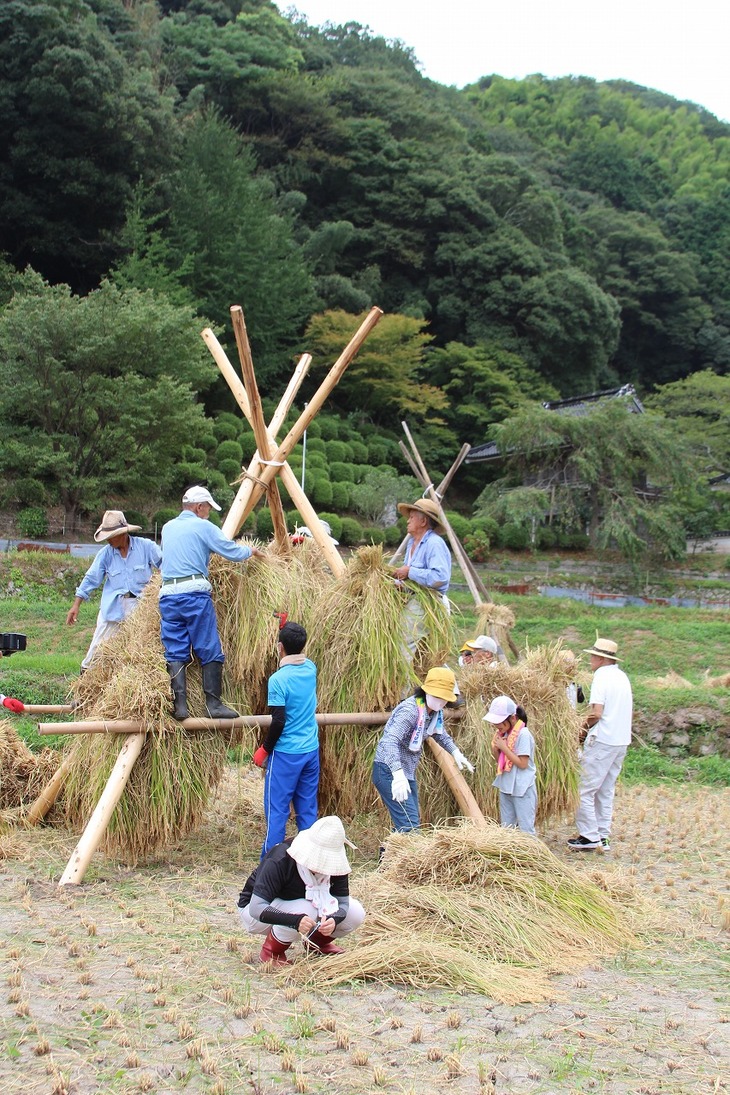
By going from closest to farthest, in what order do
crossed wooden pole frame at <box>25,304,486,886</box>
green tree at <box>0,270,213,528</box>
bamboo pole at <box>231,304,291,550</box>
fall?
crossed wooden pole frame at <box>25,304,486,886</box> < bamboo pole at <box>231,304,291,550</box> < green tree at <box>0,270,213,528</box>

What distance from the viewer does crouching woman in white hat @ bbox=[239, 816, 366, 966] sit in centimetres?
516

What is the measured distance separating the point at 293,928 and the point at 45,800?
10.9ft

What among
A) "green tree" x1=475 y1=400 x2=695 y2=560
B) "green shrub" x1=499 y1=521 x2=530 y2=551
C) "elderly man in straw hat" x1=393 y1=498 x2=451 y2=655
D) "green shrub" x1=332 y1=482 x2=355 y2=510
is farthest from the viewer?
"green shrub" x1=332 y1=482 x2=355 y2=510

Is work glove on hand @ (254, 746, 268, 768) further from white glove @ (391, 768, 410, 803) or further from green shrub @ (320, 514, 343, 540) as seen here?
green shrub @ (320, 514, 343, 540)

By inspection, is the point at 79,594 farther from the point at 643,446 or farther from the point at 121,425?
the point at 643,446

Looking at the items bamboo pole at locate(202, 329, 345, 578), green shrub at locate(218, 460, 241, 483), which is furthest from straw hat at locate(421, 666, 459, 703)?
green shrub at locate(218, 460, 241, 483)

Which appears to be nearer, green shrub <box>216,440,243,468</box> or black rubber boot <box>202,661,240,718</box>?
black rubber boot <box>202,661,240,718</box>

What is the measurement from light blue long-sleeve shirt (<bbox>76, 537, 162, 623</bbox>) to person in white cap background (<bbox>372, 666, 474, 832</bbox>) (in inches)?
95.6

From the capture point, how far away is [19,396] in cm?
2648

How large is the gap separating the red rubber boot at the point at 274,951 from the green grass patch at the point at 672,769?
816 centimetres

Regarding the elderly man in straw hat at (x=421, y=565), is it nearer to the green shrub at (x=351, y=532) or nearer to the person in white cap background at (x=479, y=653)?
the person in white cap background at (x=479, y=653)

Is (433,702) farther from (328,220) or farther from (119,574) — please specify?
(328,220)

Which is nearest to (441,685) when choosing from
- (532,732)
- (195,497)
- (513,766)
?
(513,766)

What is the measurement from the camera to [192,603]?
7.48 m
